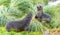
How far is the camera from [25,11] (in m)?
5.53

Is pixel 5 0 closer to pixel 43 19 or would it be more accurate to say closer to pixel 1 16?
pixel 1 16

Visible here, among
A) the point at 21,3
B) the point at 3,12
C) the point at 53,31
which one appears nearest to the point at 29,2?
the point at 21,3

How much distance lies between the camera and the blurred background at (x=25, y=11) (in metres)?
5.14

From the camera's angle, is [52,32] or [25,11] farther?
[25,11]

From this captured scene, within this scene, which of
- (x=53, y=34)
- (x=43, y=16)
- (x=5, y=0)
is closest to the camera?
(x=53, y=34)

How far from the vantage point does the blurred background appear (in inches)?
202

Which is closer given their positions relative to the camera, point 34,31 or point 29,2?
point 34,31

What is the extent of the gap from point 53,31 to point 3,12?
1257mm

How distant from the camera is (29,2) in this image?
563 cm

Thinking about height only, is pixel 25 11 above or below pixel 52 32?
above

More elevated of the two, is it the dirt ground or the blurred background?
the blurred background

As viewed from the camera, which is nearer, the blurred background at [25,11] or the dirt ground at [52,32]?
the dirt ground at [52,32]

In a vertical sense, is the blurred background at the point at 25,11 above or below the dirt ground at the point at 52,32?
above

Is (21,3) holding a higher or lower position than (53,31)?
higher
